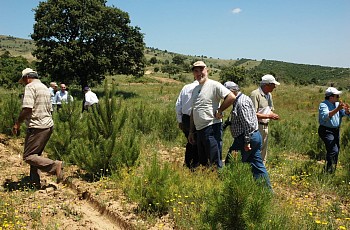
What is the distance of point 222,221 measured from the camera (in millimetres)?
2836

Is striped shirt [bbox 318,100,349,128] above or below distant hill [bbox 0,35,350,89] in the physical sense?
below

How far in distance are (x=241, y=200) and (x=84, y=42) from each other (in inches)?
1039

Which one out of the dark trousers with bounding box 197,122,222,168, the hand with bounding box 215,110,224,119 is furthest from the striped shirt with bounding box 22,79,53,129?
the hand with bounding box 215,110,224,119

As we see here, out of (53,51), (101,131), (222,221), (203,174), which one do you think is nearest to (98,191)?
(101,131)

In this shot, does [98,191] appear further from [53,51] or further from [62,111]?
[53,51]

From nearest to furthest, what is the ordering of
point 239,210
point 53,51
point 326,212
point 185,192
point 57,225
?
point 239,210
point 57,225
point 326,212
point 185,192
point 53,51

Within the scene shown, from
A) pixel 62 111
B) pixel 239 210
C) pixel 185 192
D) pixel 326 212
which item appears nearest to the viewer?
pixel 239 210

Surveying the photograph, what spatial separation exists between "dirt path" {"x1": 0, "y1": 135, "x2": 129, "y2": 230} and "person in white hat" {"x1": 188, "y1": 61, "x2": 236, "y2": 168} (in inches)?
69.3

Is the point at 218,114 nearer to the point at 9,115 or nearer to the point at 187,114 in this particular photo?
the point at 187,114

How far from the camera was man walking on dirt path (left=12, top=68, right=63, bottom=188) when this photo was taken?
4871mm

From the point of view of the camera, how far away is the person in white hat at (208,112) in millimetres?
4746

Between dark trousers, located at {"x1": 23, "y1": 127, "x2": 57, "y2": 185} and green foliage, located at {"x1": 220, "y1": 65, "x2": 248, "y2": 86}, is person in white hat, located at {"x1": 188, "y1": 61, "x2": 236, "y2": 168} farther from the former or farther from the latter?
green foliage, located at {"x1": 220, "y1": 65, "x2": 248, "y2": 86}

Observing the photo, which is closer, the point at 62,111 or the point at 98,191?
the point at 98,191

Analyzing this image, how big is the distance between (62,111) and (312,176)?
5.22 meters
